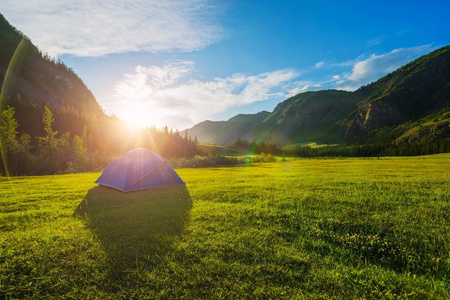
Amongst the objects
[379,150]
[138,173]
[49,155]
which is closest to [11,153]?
[49,155]

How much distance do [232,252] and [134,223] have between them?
4.22 metres

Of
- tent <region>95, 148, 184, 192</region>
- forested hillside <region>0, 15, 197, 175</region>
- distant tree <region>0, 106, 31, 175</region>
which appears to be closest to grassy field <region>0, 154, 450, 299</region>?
tent <region>95, 148, 184, 192</region>

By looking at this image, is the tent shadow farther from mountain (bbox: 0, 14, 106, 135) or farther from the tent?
mountain (bbox: 0, 14, 106, 135)

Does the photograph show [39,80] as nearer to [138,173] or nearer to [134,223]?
[138,173]

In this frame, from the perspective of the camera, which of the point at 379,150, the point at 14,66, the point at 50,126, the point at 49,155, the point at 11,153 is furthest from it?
the point at 379,150

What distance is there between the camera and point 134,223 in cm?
727

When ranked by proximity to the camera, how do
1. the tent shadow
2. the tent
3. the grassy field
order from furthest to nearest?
1. the tent
2. the tent shadow
3. the grassy field

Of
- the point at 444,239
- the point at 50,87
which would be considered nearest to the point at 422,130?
the point at 444,239

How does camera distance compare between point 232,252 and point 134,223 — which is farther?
point 134,223

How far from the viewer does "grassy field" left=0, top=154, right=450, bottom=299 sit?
3.79 m

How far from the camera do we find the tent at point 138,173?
Result: 13409 mm

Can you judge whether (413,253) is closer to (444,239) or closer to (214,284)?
(444,239)

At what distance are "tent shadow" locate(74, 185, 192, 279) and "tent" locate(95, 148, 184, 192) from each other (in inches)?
41.3

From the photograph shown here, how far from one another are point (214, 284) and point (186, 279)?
0.63 m
